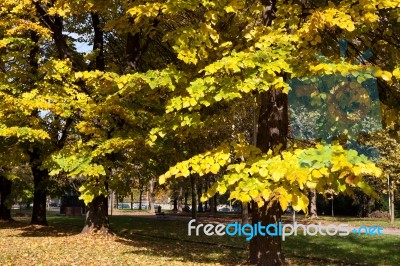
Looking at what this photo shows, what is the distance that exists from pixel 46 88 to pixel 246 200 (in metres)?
12.4

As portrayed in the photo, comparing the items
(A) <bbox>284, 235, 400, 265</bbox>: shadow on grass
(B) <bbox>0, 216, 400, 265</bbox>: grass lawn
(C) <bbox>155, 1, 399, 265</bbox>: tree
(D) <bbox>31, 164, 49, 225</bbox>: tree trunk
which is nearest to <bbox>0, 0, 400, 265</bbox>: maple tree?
(C) <bbox>155, 1, 399, 265</bbox>: tree

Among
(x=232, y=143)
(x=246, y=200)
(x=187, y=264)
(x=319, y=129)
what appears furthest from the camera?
(x=187, y=264)

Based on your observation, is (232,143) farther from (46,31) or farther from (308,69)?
(46,31)

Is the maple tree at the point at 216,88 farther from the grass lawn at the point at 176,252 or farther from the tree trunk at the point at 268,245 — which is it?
the grass lawn at the point at 176,252

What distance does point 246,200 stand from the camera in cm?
452

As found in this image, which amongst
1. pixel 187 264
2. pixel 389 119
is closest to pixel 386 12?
pixel 389 119

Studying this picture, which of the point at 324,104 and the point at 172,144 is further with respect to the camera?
the point at 172,144

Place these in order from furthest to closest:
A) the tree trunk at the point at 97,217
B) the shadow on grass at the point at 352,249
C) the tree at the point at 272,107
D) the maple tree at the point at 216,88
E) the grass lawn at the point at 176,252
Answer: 1. the tree trunk at the point at 97,217
2. the shadow on grass at the point at 352,249
3. the grass lawn at the point at 176,252
4. the maple tree at the point at 216,88
5. the tree at the point at 272,107

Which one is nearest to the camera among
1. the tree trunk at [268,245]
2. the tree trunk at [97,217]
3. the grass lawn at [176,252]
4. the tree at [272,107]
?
the tree at [272,107]

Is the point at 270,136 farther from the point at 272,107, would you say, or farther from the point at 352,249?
the point at 352,249

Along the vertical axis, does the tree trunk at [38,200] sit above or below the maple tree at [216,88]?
below

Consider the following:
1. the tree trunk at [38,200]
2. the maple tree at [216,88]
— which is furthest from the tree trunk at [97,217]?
the tree trunk at [38,200]

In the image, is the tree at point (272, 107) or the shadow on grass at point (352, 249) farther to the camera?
the shadow on grass at point (352, 249)

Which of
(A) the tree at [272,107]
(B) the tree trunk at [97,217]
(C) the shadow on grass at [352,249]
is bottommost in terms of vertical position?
(C) the shadow on grass at [352,249]
